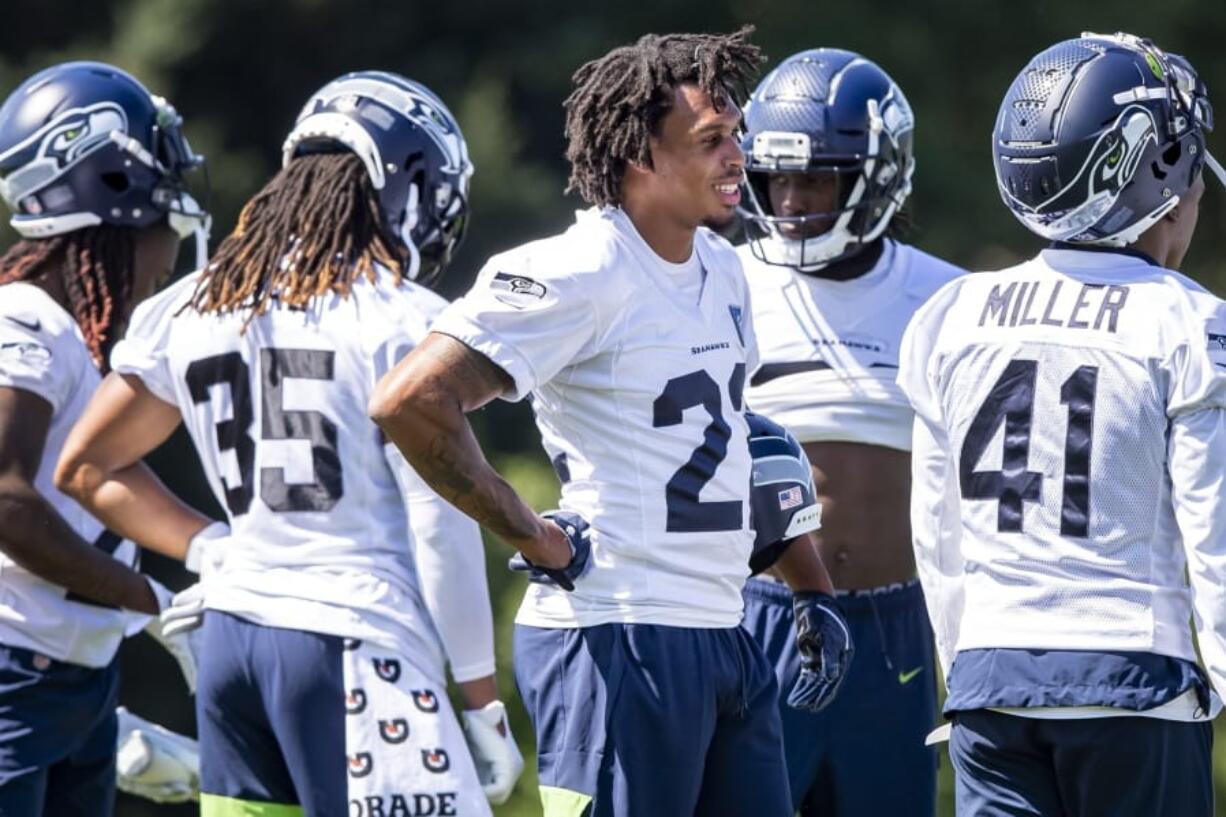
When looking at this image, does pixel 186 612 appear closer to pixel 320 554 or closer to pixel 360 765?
pixel 320 554

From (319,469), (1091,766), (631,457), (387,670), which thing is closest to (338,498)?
(319,469)

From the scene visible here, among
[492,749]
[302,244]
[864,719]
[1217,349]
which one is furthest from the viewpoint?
[864,719]

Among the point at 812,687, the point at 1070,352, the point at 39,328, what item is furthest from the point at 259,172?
the point at 1070,352

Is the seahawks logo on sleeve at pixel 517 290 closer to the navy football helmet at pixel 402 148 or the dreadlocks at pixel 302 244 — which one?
the dreadlocks at pixel 302 244

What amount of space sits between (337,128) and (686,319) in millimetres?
1068

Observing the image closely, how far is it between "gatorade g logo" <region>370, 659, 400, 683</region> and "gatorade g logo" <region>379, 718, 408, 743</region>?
76 mm

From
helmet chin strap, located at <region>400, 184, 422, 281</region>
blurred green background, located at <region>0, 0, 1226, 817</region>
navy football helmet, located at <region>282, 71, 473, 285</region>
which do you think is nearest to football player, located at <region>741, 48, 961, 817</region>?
navy football helmet, located at <region>282, 71, 473, 285</region>

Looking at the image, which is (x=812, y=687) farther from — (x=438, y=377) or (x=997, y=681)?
(x=438, y=377)

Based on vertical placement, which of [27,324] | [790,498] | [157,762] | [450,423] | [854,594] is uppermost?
[27,324]

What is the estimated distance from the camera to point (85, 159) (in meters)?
5.05

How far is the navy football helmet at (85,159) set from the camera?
5.02 m

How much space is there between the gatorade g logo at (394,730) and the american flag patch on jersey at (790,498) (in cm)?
80

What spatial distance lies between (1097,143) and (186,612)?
2.05 meters

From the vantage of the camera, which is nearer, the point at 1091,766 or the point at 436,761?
the point at 1091,766
